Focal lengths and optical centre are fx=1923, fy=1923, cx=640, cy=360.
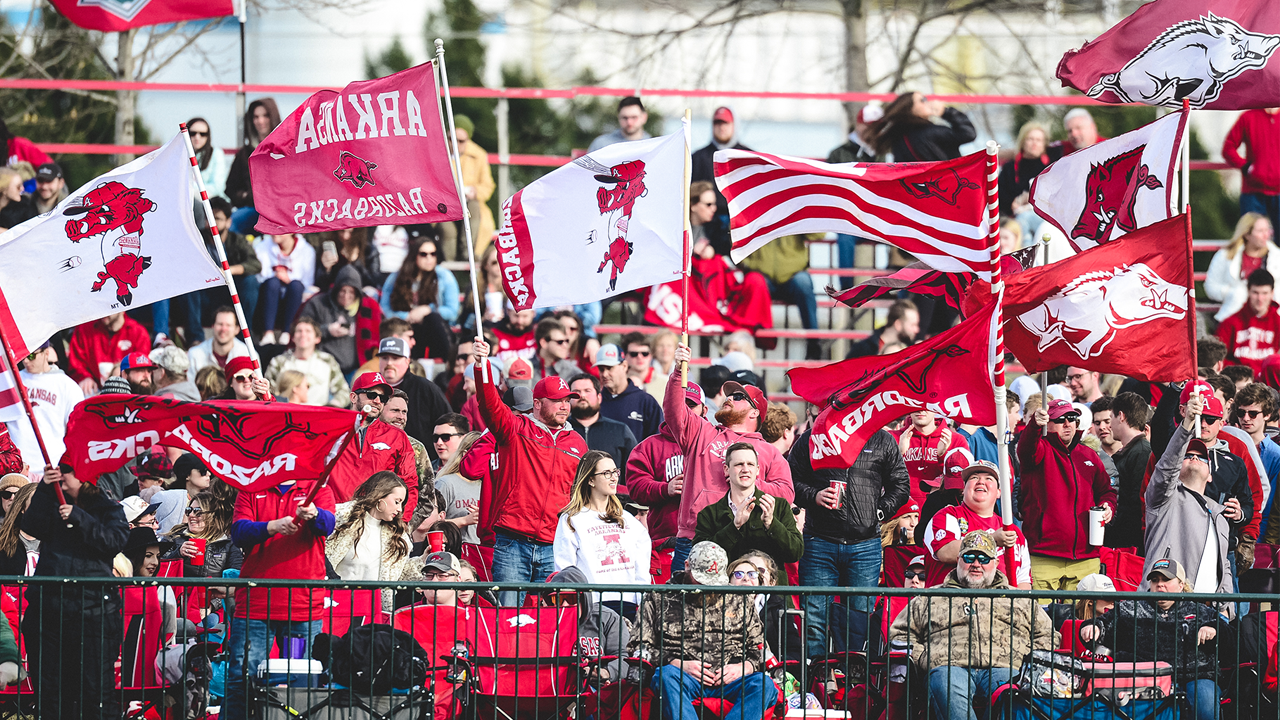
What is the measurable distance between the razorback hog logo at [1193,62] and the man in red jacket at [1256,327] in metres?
5.20

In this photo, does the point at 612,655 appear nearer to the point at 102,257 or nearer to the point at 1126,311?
the point at 1126,311

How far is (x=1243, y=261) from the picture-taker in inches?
693

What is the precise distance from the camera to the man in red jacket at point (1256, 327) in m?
16.9

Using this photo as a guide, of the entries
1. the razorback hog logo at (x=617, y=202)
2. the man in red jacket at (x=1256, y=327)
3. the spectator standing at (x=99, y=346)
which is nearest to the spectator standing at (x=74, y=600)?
the razorback hog logo at (x=617, y=202)

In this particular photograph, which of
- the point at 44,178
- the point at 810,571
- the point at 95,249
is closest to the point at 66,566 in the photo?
the point at 95,249

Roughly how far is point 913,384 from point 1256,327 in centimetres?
731

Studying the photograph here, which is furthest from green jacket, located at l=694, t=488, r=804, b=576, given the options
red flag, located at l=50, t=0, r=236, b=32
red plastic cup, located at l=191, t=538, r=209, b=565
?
red flag, located at l=50, t=0, r=236, b=32

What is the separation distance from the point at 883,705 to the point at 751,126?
1467 cm

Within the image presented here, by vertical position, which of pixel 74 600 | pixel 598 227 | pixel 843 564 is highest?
pixel 598 227

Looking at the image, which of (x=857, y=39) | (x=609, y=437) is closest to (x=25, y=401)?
(x=609, y=437)

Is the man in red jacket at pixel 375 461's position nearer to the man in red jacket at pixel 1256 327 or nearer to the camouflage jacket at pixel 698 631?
the camouflage jacket at pixel 698 631

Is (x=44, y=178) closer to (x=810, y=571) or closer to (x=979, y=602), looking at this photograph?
(x=810, y=571)

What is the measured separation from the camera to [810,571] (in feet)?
39.8

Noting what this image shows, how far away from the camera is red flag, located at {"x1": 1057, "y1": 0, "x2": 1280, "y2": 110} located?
39.1 feet
